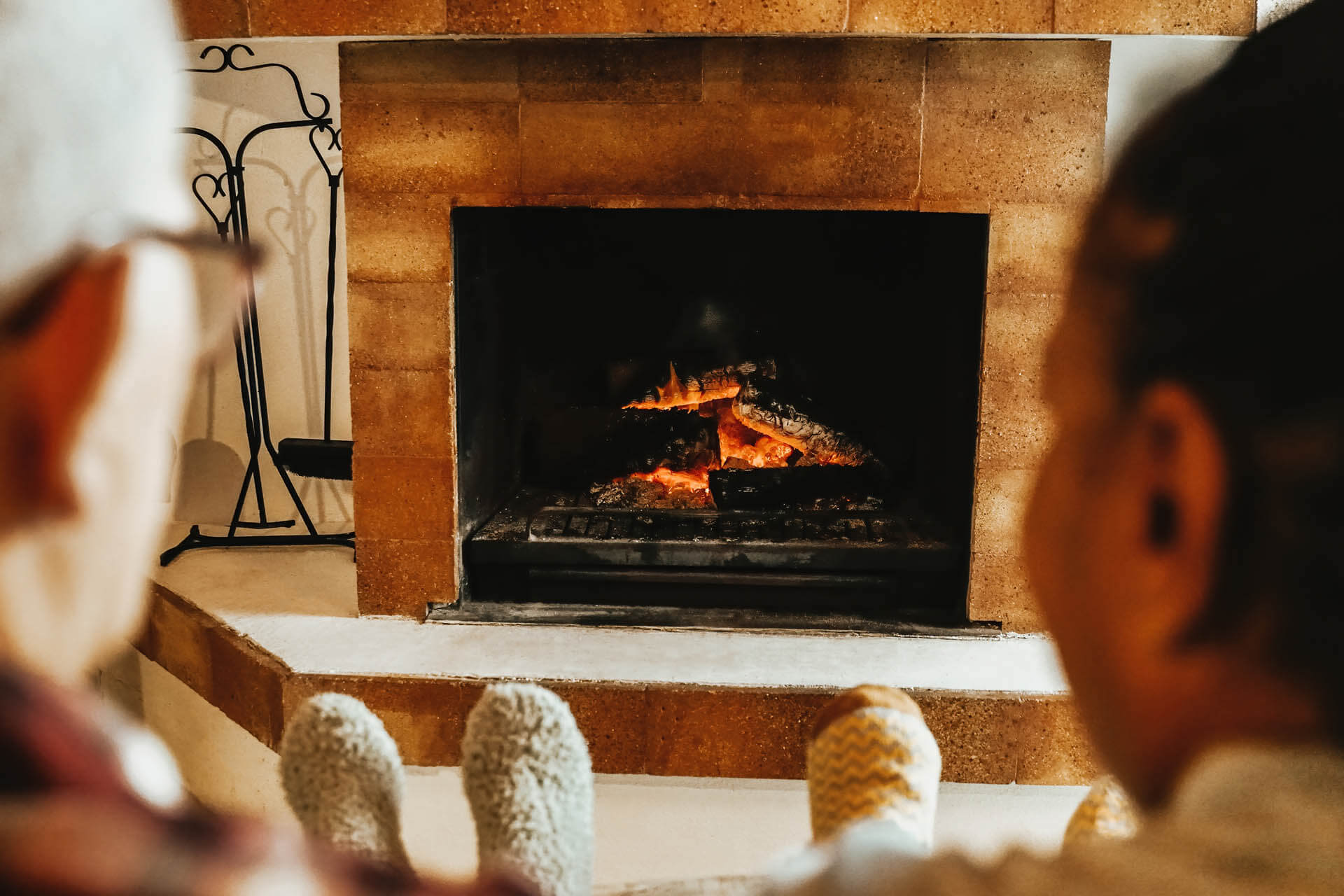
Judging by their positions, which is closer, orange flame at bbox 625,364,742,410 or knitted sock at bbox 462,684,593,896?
knitted sock at bbox 462,684,593,896

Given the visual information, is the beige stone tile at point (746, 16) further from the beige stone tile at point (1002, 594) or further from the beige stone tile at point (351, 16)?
the beige stone tile at point (1002, 594)

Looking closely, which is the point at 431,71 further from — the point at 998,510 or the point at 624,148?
the point at 998,510

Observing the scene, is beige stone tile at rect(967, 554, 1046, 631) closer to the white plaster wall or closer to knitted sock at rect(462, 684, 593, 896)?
knitted sock at rect(462, 684, 593, 896)

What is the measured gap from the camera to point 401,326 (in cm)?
167

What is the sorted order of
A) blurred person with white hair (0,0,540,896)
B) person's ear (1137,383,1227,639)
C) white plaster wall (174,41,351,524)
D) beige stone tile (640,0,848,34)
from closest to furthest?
blurred person with white hair (0,0,540,896), person's ear (1137,383,1227,639), beige stone tile (640,0,848,34), white plaster wall (174,41,351,524)

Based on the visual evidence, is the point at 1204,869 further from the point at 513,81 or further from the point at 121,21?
the point at 513,81

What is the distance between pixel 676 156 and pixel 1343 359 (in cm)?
137

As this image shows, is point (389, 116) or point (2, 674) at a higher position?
point (389, 116)

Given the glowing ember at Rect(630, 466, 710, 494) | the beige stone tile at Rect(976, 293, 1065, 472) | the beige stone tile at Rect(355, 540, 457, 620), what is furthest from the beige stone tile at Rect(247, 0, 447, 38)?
the beige stone tile at Rect(976, 293, 1065, 472)

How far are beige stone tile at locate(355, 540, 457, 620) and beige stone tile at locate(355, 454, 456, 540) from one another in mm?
12

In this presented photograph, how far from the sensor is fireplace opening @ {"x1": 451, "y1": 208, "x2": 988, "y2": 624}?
5.78 ft

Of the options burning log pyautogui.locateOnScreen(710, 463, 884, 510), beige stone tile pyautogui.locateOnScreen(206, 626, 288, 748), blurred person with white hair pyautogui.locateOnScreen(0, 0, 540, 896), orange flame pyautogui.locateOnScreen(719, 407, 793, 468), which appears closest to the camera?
blurred person with white hair pyautogui.locateOnScreen(0, 0, 540, 896)

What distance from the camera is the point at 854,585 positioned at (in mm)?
1768

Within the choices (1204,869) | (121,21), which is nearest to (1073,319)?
(1204,869)
